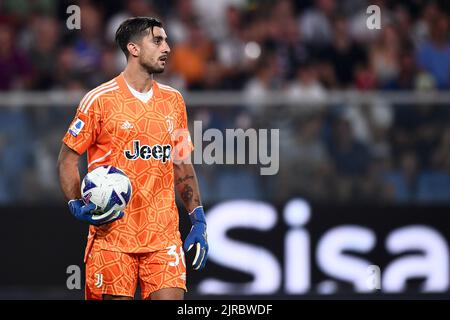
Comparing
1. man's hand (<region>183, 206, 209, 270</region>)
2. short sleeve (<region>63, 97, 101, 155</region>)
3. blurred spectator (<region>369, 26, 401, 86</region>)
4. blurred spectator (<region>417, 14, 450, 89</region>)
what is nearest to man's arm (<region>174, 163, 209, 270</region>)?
man's hand (<region>183, 206, 209, 270</region>)

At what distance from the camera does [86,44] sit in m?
13.4

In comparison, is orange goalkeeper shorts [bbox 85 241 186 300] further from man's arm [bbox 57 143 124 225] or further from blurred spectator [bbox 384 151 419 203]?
blurred spectator [bbox 384 151 419 203]

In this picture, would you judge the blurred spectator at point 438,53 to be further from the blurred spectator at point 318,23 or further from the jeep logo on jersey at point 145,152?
the jeep logo on jersey at point 145,152

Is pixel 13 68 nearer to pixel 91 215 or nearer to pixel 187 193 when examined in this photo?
pixel 187 193

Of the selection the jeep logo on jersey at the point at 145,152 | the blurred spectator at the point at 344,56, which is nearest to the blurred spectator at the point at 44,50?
the blurred spectator at the point at 344,56

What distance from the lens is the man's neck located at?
8172 millimetres

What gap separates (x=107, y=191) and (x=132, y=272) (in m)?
0.59

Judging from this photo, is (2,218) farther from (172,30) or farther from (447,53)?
(447,53)

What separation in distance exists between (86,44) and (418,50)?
3706 mm

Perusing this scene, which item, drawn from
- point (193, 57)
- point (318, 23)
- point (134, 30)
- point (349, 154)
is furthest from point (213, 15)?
point (134, 30)

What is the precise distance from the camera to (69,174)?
8.05 m

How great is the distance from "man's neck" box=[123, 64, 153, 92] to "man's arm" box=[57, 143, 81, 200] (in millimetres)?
604

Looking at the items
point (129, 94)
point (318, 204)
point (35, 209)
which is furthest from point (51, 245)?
point (129, 94)

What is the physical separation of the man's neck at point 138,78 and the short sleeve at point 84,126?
11.6 inches
